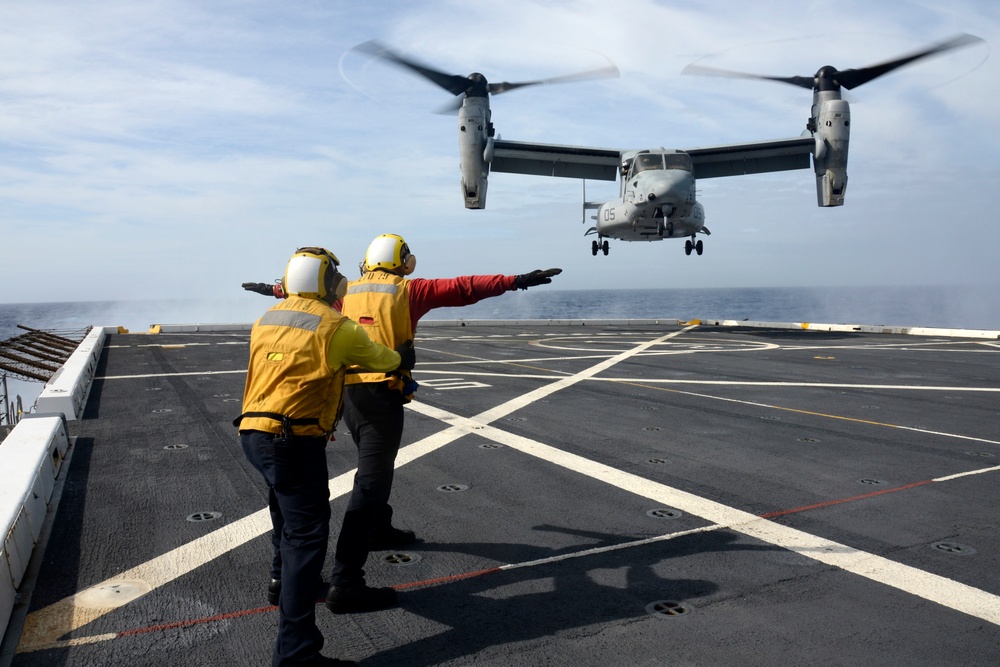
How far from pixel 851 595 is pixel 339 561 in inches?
129

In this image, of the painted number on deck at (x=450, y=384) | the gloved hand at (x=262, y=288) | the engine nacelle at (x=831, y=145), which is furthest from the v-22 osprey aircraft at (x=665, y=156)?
the gloved hand at (x=262, y=288)

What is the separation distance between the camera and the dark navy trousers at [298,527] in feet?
11.5

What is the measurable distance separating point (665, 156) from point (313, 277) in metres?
26.9

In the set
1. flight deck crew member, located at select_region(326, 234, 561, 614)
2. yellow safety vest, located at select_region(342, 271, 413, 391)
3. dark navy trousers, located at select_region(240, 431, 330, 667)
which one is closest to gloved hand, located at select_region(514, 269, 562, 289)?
flight deck crew member, located at select_region(326, 234, 561, 614)

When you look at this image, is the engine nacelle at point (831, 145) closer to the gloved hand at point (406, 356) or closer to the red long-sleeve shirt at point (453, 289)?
the red long-sleeve shirt at point (453, 289)

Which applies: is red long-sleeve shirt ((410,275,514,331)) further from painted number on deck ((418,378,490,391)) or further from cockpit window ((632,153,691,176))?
cockpit window ((632,153,691,176))

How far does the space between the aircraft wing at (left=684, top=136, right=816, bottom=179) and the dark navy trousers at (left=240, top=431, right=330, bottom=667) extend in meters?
31.7

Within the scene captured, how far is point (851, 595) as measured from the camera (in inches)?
172

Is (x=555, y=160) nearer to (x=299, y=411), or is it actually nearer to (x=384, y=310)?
(x=384, y=310)

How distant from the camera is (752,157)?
113ft

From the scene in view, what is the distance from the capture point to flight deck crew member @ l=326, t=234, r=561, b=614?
4289mm

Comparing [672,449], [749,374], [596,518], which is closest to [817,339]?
[749,374]

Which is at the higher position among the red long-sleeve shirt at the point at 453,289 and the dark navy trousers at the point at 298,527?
the red long-sleeve shirt at the point at 453,289

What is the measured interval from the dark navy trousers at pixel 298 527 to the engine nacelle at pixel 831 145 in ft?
103
